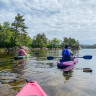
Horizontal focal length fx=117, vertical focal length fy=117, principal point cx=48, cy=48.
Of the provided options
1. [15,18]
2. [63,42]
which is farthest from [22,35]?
[63,42]

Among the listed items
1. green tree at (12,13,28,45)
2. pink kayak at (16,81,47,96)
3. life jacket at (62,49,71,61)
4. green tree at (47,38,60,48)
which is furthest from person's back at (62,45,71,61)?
green tree at (47,38,60,48)

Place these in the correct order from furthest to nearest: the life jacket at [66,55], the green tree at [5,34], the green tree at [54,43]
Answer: the green tree at [54,43]
the green tree at [5,34]
the life jacket at [66,55]

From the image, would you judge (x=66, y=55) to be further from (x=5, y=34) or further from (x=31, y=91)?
(x=5, y=34)

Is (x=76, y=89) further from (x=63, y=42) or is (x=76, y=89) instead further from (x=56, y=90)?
(x=63, y=42)

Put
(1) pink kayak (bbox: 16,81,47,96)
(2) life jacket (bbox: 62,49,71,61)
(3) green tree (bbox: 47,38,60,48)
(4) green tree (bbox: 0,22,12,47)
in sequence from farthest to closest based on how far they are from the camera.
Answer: (3) green tree (bbox: 47,38,60,48)
(4) green tree (bbox: 0,22,12,47)
(2) life jacket (bbox: 62,49,71,61)
(1) pink kayak (bbox: 16,81,47,96)

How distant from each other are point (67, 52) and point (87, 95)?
23.5 ft

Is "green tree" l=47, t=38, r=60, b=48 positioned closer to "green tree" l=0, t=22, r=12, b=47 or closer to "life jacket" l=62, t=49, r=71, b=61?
"green tree" l=0, t=22, r=12, b=47

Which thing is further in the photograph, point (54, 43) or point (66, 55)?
point (54, 43)

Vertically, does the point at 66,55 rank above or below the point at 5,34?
below

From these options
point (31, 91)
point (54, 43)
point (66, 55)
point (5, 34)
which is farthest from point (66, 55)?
point (54, 43)

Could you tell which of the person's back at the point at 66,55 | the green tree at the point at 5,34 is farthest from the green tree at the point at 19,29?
the person's back at the point at 66,55

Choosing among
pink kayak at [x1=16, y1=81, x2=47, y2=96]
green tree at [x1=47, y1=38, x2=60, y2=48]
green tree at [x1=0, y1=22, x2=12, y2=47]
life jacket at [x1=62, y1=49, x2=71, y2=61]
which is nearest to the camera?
pink kayak at [x1=16, y1=81, x2=47, y2=96]

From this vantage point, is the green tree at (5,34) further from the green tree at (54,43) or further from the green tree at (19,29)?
the green tree at (54,43)

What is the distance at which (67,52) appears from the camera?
11.9 metres
